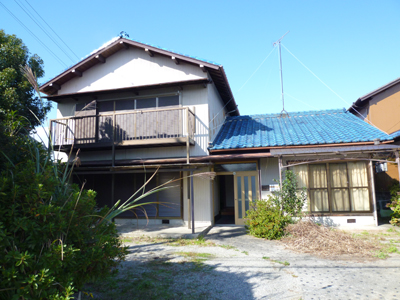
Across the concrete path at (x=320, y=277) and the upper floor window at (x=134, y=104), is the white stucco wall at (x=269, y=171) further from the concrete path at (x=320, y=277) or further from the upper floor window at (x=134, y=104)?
the upper floor window at (x=134, y=104)

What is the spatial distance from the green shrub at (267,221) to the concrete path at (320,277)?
113 centimetres

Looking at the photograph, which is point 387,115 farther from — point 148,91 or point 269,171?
point 148,91

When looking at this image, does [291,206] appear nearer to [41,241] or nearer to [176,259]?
[176,259]

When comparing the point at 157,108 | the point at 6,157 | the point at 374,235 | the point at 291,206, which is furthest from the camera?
the point at 157,108

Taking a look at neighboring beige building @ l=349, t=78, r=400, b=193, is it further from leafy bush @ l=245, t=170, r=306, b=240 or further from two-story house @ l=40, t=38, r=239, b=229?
two-story house @ l=40, t=38, r=239, b=229

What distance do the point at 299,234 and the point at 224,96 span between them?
7.97 m

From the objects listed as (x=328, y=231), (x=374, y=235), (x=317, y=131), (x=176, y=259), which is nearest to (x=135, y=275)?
(x=176, y=259)

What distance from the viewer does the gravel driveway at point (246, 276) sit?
4367 mm

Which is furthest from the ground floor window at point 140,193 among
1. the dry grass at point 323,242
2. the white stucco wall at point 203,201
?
the dry grass at point 323,242

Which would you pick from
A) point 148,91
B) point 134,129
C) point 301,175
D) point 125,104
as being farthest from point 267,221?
point 125,104

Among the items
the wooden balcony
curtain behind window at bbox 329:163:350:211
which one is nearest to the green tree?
the wooden balcony

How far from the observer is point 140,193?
11.4 m

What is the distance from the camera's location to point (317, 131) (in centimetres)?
1140

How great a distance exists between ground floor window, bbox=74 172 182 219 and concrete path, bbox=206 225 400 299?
454 centimetres
